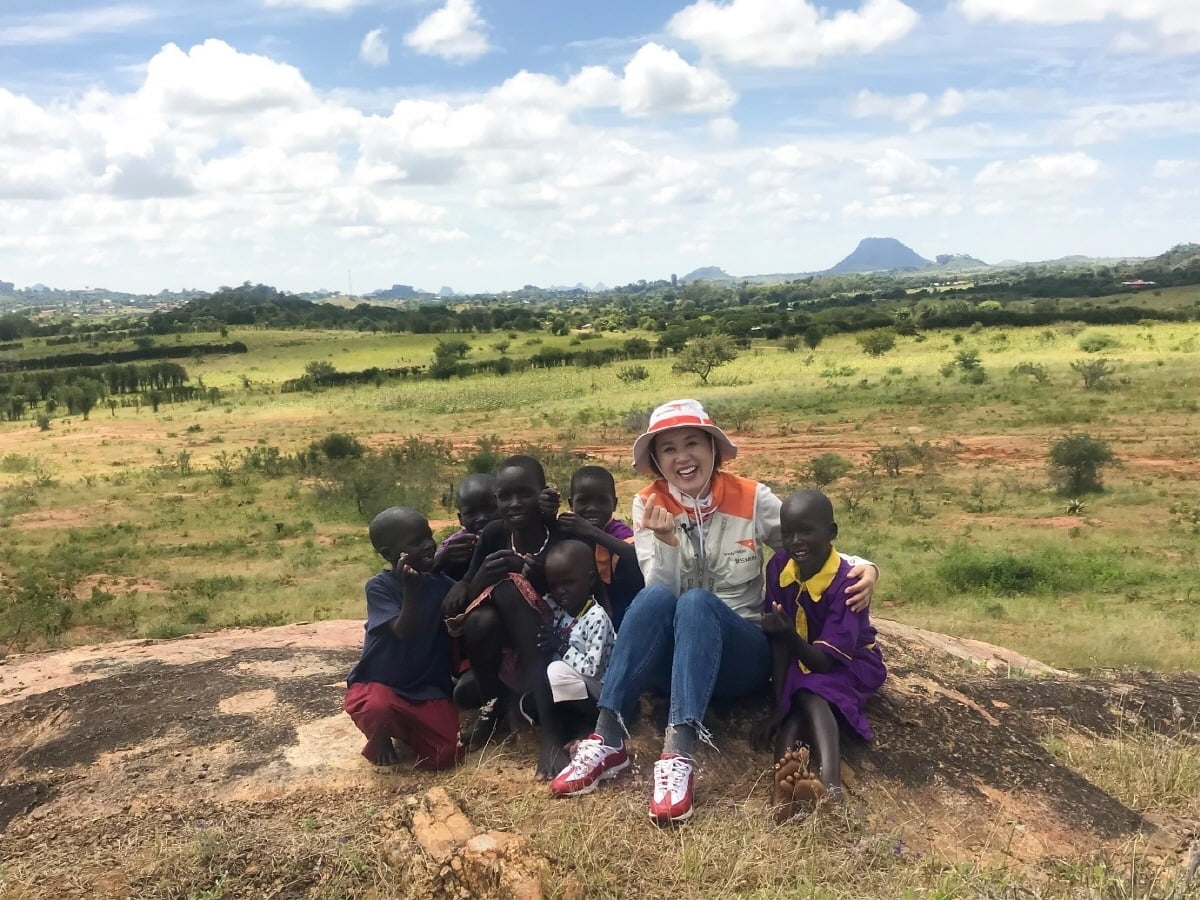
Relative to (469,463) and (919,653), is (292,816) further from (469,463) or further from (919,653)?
(469,463)

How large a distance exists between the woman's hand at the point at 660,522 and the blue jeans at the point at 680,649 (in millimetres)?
206

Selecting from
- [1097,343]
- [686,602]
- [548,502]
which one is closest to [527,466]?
[548,502]

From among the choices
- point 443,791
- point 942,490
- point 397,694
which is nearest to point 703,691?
point 443,791

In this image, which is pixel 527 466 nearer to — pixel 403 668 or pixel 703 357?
pixel 403 668

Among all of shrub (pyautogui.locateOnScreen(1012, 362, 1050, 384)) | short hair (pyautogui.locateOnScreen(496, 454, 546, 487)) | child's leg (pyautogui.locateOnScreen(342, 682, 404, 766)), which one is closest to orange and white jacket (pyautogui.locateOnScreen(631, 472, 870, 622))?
short hair (pyautogui.locateOnScreen(496, 454, 546, 487))

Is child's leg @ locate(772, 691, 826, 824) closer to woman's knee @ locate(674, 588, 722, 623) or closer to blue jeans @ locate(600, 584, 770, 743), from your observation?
blue jeans @ locate(600, 584, 770, 743)

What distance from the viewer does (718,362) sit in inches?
1464

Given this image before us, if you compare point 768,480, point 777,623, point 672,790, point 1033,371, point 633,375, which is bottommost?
point 768,480

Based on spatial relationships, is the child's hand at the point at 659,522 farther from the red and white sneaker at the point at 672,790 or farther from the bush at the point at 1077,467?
the bush at the point at 1077,467

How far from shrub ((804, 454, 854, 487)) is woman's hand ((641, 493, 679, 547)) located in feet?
41.8

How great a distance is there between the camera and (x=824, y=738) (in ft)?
10.4

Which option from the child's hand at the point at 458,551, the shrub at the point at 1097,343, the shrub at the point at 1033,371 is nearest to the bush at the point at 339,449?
the child's hand at the point at 458,551

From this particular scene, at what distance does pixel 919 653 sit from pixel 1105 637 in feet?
9.78

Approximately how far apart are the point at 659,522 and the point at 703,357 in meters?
33.5
